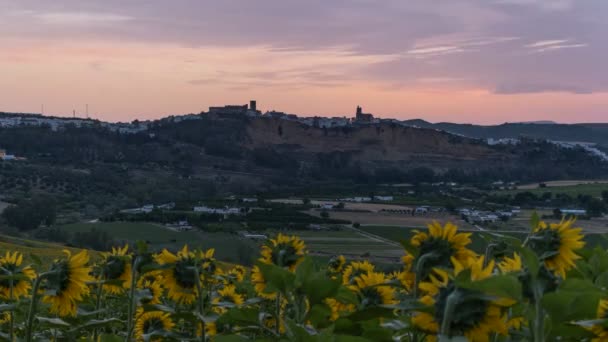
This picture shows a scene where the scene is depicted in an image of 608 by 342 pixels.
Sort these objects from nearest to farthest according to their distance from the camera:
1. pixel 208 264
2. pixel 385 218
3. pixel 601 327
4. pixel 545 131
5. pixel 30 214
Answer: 1. pixel 601 327
2. pixel 208 264
3. pixel 30 214
4. pixel 385 218
5. pixel 545 131

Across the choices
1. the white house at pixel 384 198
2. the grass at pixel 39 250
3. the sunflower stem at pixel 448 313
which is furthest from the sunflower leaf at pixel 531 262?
the white house at pixel 384 198

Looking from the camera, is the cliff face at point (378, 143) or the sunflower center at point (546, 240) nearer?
the sunflower center at point (546, 240)

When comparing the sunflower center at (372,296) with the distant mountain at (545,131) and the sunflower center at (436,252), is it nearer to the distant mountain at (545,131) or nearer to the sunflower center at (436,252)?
the sunflower center at (436,252)

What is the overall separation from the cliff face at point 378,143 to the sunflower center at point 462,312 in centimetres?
9136

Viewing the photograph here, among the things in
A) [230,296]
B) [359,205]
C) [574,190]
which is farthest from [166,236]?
[574,190]

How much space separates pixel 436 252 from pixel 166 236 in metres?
39.5

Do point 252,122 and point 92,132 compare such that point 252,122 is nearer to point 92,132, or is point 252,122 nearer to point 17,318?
point 92,132

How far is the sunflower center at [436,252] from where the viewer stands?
1.92 meters

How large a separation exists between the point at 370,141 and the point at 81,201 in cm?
4703

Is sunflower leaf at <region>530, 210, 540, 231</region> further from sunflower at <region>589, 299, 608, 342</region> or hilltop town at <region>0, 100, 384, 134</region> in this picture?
hilltop town at <region>0, 100, 384, 134</region>

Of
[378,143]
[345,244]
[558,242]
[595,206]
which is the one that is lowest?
[345,244]

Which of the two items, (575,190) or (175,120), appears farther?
(175,120)

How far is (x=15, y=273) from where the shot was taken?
8.22 feet

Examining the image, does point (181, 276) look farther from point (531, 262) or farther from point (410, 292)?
point (531, 262)
